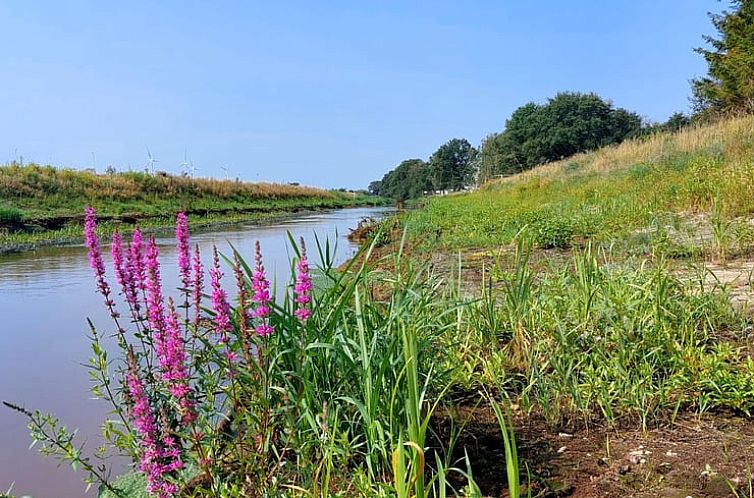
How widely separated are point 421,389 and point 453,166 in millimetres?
77266

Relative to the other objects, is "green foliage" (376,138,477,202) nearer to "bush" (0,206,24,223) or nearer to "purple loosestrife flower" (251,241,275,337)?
"bush" (0,206,24,223)

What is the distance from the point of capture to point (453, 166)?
77.5 m

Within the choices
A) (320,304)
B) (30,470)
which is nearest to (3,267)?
(30,470)

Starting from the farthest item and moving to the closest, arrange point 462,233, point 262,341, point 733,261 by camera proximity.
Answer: point 462,233 < point 733,261 < point 262,341

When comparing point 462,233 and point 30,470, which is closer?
point 30,470

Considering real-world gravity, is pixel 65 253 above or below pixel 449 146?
below

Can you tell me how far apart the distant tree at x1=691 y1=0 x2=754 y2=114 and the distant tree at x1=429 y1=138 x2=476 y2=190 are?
98.1 feet

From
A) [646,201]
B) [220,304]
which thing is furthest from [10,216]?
[220,304]

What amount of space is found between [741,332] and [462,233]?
5.94 metres

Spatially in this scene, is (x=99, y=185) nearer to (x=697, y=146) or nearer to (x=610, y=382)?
(x=697, y=146)

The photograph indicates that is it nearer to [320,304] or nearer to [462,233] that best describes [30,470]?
[320,304]

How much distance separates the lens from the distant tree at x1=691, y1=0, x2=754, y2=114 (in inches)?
944

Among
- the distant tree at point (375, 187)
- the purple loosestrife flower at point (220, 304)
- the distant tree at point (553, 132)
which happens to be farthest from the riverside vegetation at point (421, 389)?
the distant tree at point (375, 187)

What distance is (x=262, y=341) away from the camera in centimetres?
162
